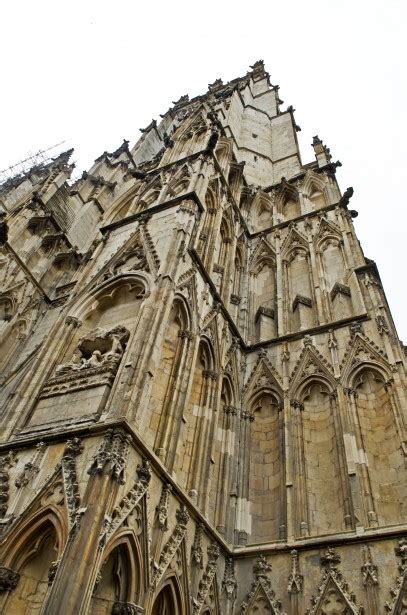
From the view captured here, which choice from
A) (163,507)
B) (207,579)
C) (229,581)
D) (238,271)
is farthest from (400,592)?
(238,271)

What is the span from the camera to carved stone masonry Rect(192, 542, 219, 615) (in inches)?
277

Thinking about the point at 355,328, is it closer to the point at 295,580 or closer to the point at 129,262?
the point at 129,262

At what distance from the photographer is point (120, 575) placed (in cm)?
588

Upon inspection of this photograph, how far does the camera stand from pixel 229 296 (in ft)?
44.4

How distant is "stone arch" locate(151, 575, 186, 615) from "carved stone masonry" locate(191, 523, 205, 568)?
635 millimetres

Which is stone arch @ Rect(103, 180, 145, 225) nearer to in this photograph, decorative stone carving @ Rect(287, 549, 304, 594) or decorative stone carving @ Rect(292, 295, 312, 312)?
decorative stone carving @ Rect(292, 295, 312, 312)

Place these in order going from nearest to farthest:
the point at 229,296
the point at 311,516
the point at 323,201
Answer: the point at 311,516, the point at 229,296, the point at 323,201

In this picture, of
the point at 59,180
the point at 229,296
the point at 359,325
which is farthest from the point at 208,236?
the point at 59,180

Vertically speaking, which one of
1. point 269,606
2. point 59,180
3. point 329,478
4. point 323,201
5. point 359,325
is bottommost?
point 269,606

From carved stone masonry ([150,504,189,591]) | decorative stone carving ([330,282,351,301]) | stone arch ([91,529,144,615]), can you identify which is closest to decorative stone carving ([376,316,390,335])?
decorative stone carving ([330,282,351,301])

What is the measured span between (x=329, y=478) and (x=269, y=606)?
2.57m

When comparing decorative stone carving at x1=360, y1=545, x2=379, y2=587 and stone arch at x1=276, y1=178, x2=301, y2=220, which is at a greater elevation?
stone arch at x1=276, y1=178, x2=301, y2=220

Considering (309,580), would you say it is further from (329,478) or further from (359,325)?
(359,325)

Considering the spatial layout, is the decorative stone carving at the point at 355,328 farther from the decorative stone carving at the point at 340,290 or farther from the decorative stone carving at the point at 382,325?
the decorative stone carving at the point at 340,290
